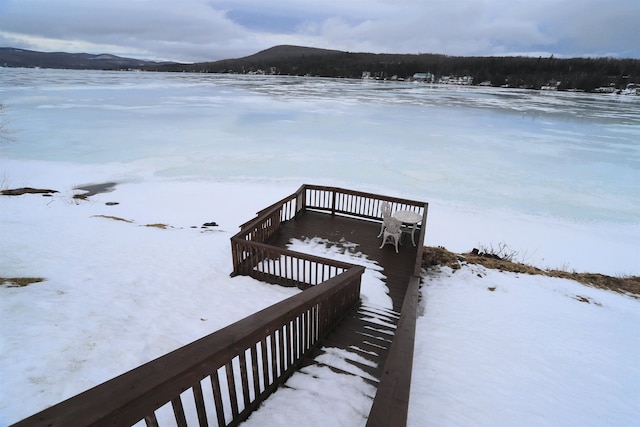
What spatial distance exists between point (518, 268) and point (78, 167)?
18342 millimetres

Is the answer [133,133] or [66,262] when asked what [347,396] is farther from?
[133,133]

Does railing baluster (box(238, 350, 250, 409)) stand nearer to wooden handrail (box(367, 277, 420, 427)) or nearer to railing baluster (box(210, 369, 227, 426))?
railing baluster (box(210, 369, 227, 426))

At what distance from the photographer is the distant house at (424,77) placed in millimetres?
108831

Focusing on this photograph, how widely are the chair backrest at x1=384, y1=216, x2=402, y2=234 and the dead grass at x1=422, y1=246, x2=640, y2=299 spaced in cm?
118

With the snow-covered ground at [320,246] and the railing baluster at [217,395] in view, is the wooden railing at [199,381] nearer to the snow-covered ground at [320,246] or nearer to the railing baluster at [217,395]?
the railing baluster at [217,395]

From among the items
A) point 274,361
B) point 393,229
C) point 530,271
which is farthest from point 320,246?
point 530,271

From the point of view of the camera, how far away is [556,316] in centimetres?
584

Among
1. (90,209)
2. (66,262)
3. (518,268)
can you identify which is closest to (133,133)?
(90,209)

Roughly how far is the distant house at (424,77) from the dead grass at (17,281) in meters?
119

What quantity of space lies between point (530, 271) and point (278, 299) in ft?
21.2

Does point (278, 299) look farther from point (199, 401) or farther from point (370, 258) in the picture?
point (199, 401)

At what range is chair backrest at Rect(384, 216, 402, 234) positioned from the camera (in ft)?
23.0

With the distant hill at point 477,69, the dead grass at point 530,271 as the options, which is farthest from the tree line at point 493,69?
the dead grass at point 530,271

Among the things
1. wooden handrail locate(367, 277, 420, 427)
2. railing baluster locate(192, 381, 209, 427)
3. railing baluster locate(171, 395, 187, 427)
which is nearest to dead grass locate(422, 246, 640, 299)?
wooden handrail locate(367, 277, 420, 427)
